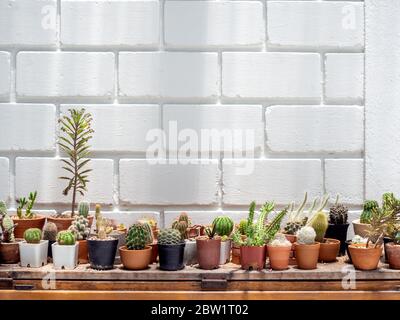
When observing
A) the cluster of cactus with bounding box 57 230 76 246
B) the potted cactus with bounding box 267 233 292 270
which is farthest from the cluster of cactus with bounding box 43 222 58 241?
the potted cactus with bounding box 267 233 292 270

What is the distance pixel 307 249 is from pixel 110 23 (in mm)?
1650

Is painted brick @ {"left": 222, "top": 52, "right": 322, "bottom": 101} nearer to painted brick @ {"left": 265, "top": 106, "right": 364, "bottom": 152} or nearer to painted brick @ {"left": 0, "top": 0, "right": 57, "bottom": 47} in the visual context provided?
painted brick @ {"left": 265, "top": 106, "right": 364, "bottom": 152}

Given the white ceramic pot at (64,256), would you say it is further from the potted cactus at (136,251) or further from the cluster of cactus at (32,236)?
the potted cactus at (136,251)

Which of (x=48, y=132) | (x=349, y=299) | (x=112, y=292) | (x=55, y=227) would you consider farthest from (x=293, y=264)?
(x=48, y=132)

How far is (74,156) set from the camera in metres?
2.96

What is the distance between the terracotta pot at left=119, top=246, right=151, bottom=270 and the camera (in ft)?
8.54

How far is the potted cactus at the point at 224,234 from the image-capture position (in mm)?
2748

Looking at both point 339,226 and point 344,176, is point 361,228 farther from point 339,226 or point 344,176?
point 344,176

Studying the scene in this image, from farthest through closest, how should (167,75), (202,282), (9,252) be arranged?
(167,75) < (9,252) < (202,282)

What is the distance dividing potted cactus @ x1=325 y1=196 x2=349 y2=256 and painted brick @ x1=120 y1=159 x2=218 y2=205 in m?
0.68

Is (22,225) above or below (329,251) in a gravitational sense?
above

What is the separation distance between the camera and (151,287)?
257 centimetres

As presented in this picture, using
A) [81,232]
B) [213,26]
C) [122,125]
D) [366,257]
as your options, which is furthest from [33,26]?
[366,257]

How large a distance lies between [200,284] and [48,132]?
1.30 metres
